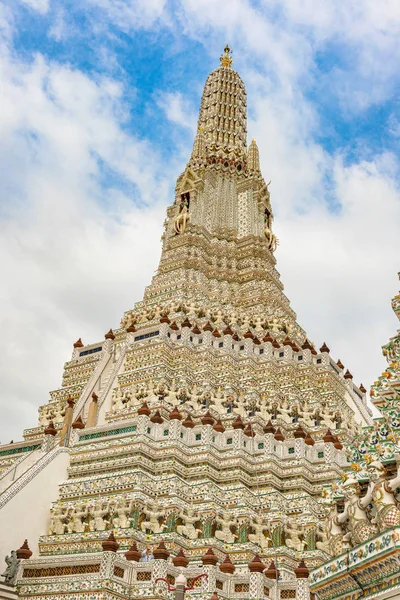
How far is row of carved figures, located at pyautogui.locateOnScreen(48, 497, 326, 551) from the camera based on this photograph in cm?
1795

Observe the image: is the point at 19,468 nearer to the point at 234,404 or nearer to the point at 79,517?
the point at 79,517

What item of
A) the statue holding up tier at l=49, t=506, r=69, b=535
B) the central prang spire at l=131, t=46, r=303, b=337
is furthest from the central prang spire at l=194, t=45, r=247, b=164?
the statue holding up tier at l=49, t=506, r=69, b=535

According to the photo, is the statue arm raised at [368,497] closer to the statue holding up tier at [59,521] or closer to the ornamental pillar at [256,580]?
the ornamental pillar at [256,580]

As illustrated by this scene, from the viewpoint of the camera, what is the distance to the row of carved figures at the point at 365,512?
26.1 ft

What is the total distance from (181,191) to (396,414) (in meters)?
35.0

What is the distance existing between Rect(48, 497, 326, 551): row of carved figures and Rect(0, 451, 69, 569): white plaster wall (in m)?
0.60

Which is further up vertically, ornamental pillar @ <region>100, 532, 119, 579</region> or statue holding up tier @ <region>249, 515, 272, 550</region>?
statue holding up tier @ <region>249, 515, 272, 550</region>

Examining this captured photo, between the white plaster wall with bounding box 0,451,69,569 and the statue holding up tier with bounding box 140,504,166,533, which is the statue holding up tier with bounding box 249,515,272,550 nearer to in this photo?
the statue holding up tier with bounding box 140,504,166,533

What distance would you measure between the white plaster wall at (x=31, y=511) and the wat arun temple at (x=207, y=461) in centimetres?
4

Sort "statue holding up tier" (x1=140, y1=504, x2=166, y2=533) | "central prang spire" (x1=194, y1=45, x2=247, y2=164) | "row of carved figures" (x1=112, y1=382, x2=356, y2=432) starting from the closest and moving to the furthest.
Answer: "statue holding up tier" (x1=140, y1=504, x2=166, y2=533)
"row of carved figures" (x1=112, y1=382, x2=356, y2=432)
"central prang spire" (x1=194, y1=45, x2=247, y2=164)

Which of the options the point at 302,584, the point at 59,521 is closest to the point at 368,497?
the point at 302,584

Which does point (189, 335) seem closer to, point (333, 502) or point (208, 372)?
point (208, 372)

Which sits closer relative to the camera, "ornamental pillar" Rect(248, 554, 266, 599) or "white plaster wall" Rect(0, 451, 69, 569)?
"ornamental pillar" Rect(248, 554, 266, 599)

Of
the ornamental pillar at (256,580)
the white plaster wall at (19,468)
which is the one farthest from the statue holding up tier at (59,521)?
the ornamental pillar at (256,580)
